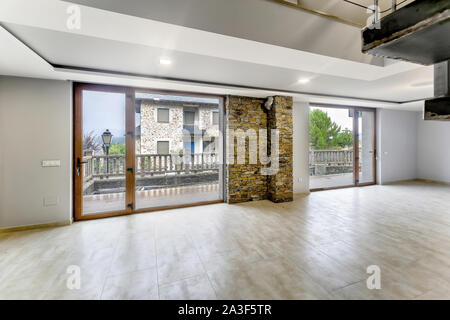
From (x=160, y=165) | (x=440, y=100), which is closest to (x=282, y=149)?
(x=160, y=165)

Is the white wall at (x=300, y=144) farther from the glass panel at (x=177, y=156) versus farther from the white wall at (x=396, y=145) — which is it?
the white wall at (x=396, y=145)

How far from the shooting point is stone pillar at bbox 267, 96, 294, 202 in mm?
4887

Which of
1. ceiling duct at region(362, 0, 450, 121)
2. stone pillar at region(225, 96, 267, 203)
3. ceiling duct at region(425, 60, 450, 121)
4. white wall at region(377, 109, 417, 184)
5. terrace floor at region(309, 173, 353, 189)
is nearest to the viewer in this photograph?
ceiling duct at region(362, 0, 450, 121)

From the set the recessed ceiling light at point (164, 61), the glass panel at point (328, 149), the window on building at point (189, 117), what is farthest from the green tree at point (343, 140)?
the recessed ceiling light at point (164, 61)

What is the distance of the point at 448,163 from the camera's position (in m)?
6.79

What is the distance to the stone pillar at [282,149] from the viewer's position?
4887 millimetres

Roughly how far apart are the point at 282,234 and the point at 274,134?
2.46 meters

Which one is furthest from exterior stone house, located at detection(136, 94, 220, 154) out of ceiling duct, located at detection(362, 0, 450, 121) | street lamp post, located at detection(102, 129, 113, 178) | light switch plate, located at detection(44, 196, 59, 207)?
ceiling duct, located at detection(362, 0, 450, 121)

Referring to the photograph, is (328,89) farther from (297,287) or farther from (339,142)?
(339,142)

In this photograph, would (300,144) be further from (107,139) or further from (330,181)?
(107,139)

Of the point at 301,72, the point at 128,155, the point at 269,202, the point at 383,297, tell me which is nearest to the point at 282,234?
the point at 383,297

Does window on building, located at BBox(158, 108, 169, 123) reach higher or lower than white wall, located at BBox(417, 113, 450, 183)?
higher

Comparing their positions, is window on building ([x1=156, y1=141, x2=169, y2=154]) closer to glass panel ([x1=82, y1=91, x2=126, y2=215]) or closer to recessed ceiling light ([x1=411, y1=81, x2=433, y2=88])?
glass panel ([x1=82, y1=91, x2=126, y2=215])

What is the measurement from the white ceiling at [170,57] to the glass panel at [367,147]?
2.37 metres
